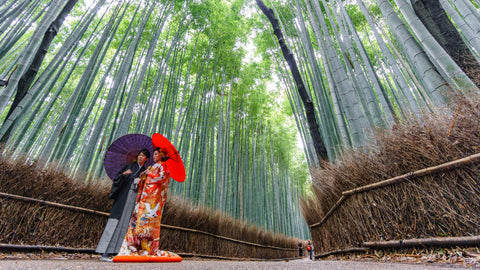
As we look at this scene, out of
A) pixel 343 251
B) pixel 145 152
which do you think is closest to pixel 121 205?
pixel 145 152

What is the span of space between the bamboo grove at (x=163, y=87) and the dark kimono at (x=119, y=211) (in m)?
0.73

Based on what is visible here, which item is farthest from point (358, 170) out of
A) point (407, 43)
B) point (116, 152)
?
point (116, 152)

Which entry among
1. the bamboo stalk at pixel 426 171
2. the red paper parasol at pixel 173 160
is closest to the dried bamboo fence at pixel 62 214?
the red paper parasol at pixel 173 160

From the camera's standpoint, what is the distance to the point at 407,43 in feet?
5.41

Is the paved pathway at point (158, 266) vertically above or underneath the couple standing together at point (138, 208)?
underneath

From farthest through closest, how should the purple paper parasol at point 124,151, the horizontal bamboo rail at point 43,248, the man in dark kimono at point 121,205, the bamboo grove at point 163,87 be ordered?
the bamboo grove at point 163,87 → the purple paper parasol at point 124,151 → the man in dark kimono at point 121,205 → the horizontal bamboo rail at point 43,248

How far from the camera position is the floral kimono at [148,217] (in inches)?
69.9

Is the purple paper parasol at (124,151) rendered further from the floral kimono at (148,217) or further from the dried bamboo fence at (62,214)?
the dried bamboo fence at (62,214)

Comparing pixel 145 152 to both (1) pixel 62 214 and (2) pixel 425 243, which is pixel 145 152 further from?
(2) pixel 425 243

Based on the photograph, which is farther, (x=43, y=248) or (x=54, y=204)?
(x=54, y=204)

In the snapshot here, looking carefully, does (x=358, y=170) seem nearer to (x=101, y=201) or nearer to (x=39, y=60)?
(x=101, y=201)

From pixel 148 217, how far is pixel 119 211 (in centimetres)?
41

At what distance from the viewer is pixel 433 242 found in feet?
3.95

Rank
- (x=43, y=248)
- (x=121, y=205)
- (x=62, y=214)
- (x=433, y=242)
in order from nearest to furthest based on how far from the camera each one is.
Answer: (x=433, y=242) < (x=43, y=248) < (x=121, y=205) < (x=62, y=214)
